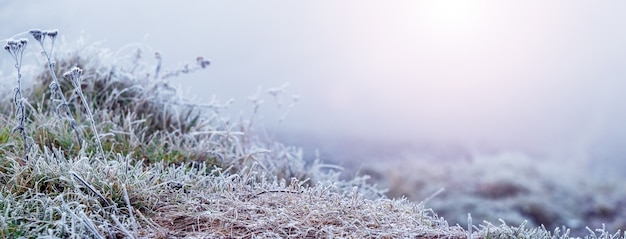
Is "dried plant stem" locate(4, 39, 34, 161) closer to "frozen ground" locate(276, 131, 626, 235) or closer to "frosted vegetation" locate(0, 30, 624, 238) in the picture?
"frosted vegetation" locate(0, 30, 624, 238)

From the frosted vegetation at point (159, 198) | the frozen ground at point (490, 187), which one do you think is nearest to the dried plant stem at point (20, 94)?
the frosted vegetation at point (159, 198)

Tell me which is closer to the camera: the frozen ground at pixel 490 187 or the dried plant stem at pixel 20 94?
the dried plant stem at pixel 20 94

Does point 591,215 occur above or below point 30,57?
above

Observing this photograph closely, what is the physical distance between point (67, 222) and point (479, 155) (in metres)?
8.55

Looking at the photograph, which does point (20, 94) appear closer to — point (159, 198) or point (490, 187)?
point (159, 198)

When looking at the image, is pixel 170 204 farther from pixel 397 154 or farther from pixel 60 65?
pixel 397 154

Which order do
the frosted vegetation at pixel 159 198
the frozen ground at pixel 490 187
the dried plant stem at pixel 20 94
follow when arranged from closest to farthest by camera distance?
the frosted vegetation at pixel 159 198, the dried plant stem at pixel 20 94, the frozen ground at pixel 490 187

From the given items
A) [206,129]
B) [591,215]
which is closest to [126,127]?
[206,129]

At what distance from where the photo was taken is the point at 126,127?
9.25 ft

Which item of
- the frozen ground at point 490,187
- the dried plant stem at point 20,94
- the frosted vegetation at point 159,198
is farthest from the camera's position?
the frozen ground at point 490,187

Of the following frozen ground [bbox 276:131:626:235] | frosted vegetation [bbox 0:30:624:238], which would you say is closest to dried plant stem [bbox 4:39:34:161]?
frosted vegetation [bbox 0:30:624:238]

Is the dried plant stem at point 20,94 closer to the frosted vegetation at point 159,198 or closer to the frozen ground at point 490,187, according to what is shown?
the frosted vegetation at point 159,198

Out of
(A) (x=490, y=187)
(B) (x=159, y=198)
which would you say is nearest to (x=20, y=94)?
(B) (x=159, y=198)

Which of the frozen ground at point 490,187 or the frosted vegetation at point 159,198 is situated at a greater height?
the frozen ground at point 490,187
